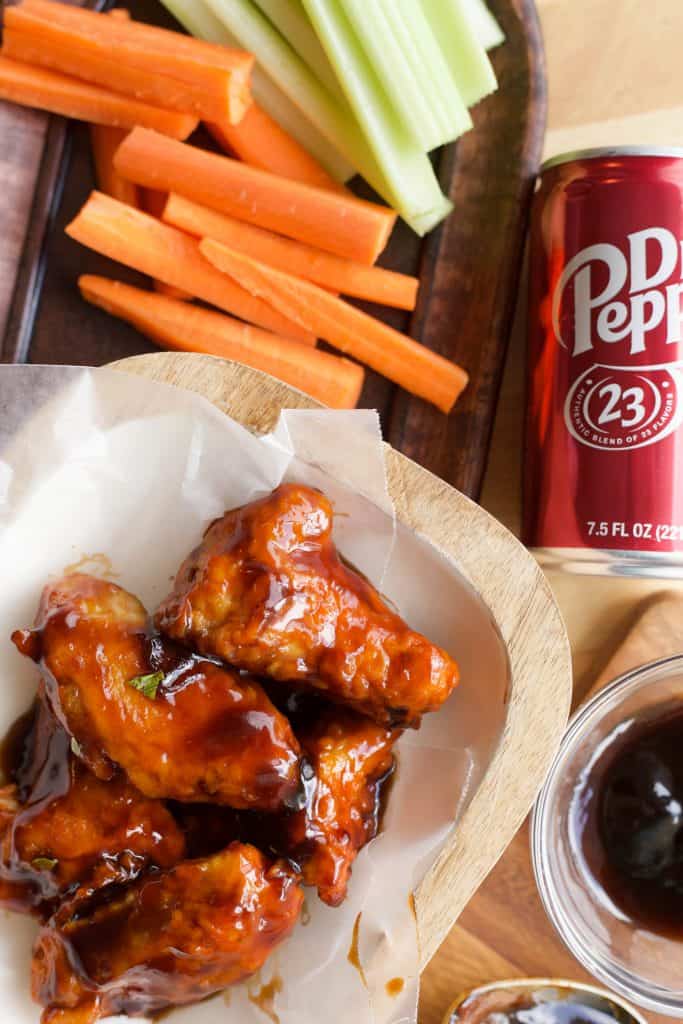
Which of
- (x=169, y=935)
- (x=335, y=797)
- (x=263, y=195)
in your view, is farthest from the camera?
(x=263, y=195)

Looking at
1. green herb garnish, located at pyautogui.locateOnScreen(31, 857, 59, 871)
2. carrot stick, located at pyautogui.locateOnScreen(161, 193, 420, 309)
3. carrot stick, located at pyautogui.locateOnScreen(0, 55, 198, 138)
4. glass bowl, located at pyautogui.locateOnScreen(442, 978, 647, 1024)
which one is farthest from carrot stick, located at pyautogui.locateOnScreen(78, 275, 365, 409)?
glass bowl, located at pyautogui.locateOnScreen(442, 978, 647, 1024)

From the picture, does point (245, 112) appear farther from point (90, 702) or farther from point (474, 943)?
point (474, 943)

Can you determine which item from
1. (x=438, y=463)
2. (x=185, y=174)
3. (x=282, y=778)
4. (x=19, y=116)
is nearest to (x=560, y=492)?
(x=438, y=463)

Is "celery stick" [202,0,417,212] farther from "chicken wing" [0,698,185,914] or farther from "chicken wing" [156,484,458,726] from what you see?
"chicken wing" [0,698,185,914]

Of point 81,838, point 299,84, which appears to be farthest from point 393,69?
point 81,838

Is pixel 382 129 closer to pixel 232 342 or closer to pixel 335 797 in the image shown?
pixel 232 342

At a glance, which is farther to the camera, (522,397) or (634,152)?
(522,397)

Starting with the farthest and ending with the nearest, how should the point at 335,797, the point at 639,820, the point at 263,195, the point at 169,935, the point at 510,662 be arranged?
the point at 263,195, the point at 639,820, the point at 510,662, the point at 335,797, the point at 169,935
